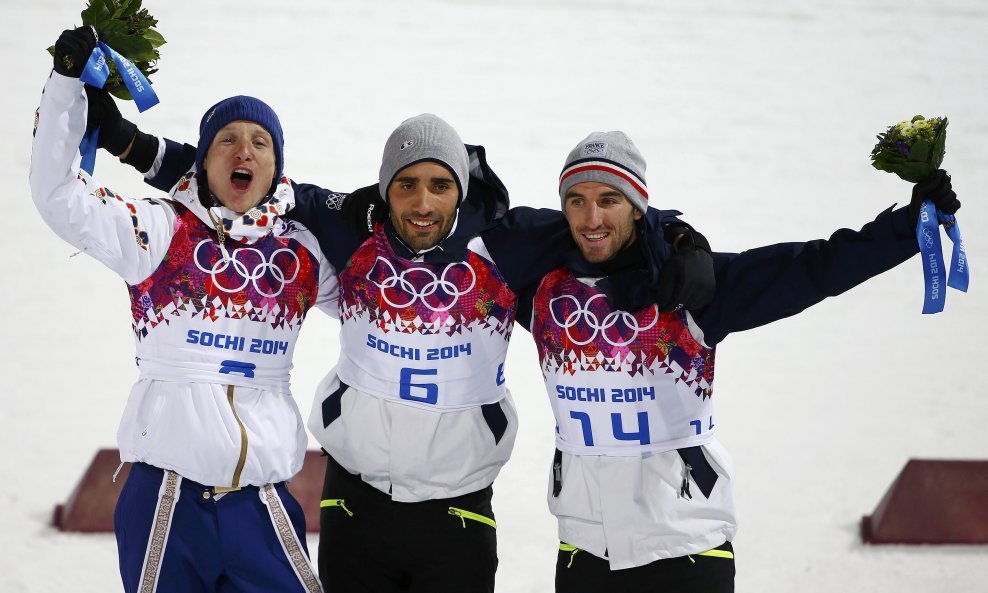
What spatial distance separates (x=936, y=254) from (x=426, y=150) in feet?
4.02

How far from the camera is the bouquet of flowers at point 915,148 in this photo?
8.86ft

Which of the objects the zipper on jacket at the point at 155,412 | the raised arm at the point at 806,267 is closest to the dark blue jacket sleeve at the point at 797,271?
the raised arm at the point at 806,267

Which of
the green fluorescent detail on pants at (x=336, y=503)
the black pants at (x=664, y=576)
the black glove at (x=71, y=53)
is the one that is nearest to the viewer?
the black glove at (x=71, y=53)

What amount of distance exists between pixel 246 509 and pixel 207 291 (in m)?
0.53

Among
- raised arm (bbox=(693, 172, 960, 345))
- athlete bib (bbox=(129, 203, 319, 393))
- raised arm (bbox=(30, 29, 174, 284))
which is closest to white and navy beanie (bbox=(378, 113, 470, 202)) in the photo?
athlete bib (bbox=(129, 203, 319, 393))

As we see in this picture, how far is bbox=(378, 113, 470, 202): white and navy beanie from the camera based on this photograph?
9.48 ft

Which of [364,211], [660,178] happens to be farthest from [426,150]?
[660,178]

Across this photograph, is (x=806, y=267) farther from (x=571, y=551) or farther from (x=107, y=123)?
(x=107, y=123)

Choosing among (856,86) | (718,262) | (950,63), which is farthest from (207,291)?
(950,63)

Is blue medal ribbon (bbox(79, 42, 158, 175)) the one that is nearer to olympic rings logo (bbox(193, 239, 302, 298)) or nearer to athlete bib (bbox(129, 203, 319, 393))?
athlete bib (bbox(129, 203, 319, 393))

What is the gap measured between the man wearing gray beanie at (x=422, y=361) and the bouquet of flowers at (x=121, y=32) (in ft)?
1.77

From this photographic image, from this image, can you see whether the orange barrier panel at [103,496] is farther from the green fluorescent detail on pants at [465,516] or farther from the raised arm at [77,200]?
the raised arm at [77,200]

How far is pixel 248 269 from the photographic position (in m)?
2.84

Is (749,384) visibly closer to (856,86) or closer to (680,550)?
(680,550)
